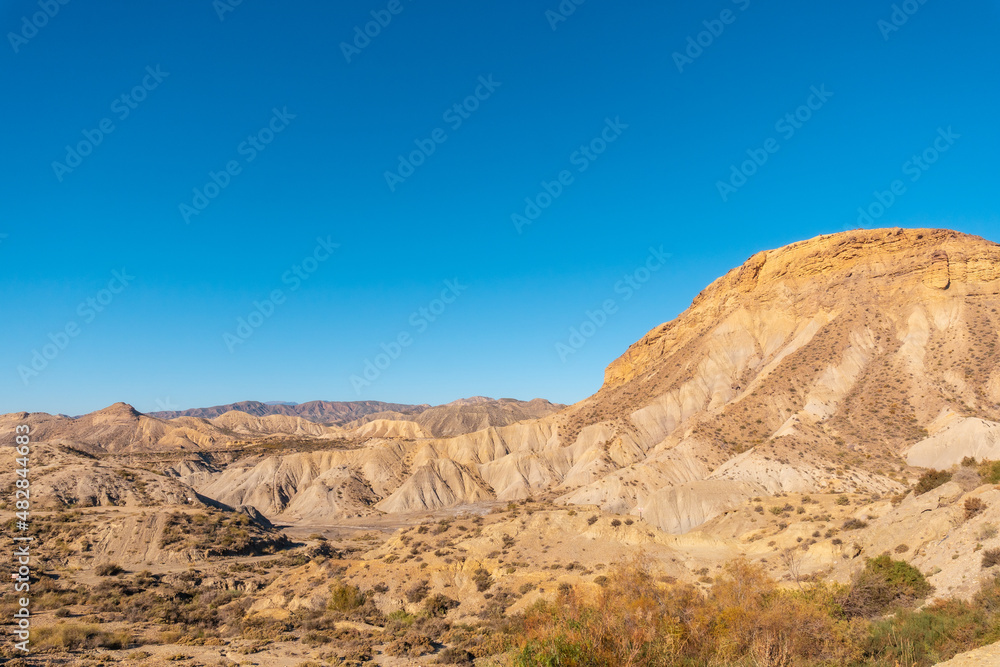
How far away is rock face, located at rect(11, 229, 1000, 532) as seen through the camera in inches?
1746

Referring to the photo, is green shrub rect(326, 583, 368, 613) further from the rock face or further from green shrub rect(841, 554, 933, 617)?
the rock face

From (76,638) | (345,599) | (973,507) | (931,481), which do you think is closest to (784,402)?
(931,481)

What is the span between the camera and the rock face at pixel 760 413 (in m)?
44.3

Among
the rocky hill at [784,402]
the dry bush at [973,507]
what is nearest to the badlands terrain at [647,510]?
the dry bush at [973,507]

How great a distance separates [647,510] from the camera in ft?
130

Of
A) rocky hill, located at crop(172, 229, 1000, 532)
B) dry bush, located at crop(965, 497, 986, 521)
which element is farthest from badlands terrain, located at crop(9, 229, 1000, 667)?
rocky hill, located at crop(172, 229, 1000, 532)

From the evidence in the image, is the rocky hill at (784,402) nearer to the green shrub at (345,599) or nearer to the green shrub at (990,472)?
the green shrub at (990,472)

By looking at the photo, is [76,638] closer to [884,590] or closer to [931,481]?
[884,590]

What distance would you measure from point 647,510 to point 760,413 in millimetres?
25311

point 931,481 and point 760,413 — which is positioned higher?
point 760,413

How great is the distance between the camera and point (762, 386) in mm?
61562

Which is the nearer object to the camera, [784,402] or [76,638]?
[76,638]

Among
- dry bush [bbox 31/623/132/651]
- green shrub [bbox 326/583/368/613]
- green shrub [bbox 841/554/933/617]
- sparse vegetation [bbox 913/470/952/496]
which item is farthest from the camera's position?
sparse vegetation [bbox 913/470/952/496]

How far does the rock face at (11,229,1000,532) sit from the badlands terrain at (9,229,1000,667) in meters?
0.30
